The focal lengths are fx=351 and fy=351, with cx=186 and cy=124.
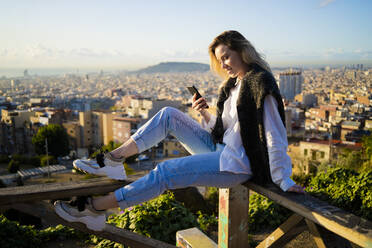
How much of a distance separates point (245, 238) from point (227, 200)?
19 cm

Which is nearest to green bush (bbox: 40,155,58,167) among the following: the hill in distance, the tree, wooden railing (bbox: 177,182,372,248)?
the tree

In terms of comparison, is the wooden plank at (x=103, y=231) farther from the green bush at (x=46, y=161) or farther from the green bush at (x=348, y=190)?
the green bush at (x=46, y=161)

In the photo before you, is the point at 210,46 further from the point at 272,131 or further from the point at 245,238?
the point at 245,238

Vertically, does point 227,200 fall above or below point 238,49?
below

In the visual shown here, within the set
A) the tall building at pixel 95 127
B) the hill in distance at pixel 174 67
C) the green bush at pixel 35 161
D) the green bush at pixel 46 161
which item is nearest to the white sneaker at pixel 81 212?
the green bush at pixel 46 161

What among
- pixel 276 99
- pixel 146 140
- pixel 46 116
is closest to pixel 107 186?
pixel 146 140

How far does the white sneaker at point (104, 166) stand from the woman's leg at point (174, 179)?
141 mm

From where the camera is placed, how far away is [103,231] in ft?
4.37

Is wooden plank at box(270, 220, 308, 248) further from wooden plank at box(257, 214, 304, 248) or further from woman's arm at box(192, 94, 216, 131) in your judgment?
woman's arm at box(192, 94, 216, 131)

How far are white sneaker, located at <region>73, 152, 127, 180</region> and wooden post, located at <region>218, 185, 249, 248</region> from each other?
40 centimetres

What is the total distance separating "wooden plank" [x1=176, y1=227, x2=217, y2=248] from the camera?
70.3 inches

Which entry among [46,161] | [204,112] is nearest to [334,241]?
[204,112]

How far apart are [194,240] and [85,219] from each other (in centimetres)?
78

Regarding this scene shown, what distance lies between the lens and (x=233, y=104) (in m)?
1.43
